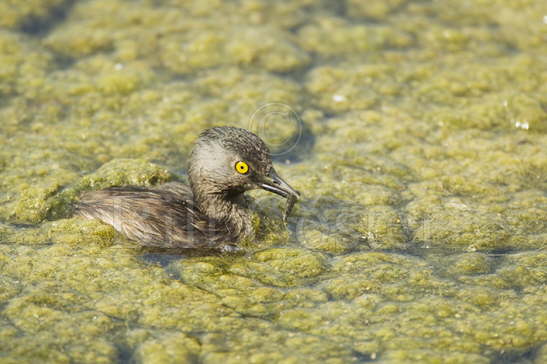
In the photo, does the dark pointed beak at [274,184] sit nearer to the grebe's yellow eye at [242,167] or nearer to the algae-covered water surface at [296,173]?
the grebe's yellow eye at [242,167]

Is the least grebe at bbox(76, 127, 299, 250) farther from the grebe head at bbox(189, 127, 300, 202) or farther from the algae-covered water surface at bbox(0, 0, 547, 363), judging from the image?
the algae-covered water surface at bbox(0, 0, 547, 363)

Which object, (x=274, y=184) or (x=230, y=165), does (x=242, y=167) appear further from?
(x=274, y=184)

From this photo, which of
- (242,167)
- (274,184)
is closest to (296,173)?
(274,184)

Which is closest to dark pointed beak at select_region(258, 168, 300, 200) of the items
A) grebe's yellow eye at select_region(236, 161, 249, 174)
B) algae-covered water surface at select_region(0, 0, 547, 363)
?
grebe's yellow eye at select_region(236, 161, 249, 174)

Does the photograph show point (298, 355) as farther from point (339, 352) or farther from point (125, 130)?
point (125, 130)

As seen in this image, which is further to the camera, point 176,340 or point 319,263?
point 319,263

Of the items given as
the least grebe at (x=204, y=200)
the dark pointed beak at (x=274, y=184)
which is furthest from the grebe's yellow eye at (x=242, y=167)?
the dark pointed beak at (x=274, y=184)

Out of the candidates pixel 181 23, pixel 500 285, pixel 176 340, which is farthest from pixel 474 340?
pixel 181 23
